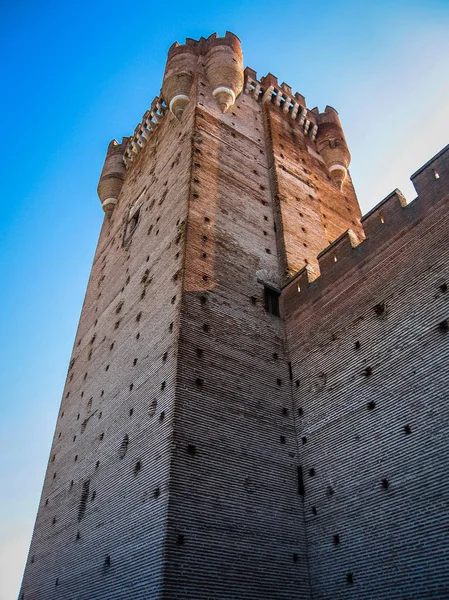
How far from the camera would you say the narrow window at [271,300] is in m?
14.0

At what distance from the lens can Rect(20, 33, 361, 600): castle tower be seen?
931 cm

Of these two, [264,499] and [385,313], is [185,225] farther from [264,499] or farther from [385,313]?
[264,499]

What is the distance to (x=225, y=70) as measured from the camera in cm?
1861

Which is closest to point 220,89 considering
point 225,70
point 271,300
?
point 225,70

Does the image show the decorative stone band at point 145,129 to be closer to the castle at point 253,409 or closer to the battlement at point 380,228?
the castle at point 253,409

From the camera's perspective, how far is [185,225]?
44.6 feet

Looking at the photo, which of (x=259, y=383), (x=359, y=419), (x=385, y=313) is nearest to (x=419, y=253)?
(x=385, y=313)

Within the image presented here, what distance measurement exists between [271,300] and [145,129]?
43.5 ft

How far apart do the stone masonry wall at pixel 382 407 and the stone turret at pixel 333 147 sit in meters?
10.0

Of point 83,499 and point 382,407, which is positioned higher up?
point 382,407

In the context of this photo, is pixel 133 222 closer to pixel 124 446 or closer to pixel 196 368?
pixel 196 368

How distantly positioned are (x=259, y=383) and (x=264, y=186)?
26.7 ft

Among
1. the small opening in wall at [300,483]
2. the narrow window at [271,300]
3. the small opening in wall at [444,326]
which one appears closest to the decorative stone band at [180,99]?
the narrow window at [271,300]

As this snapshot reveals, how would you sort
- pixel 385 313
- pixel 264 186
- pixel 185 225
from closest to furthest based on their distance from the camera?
pixel 385 313 → pixel 185 225 → pixel 264 186
